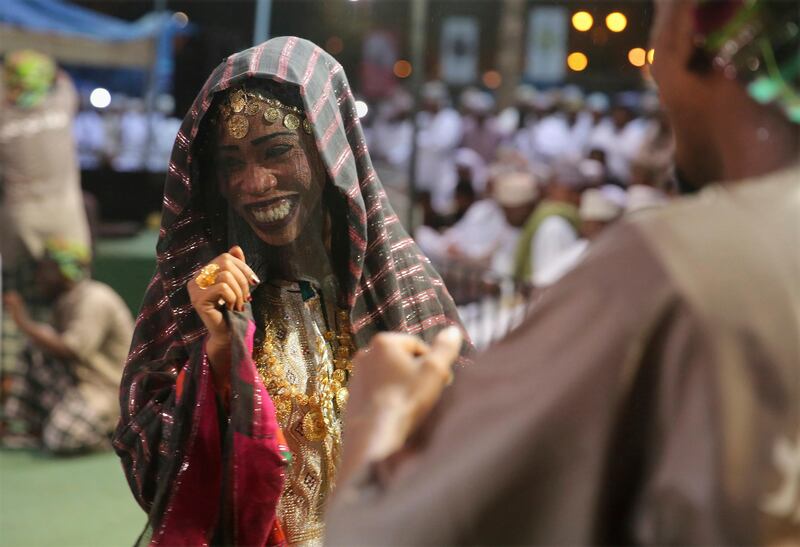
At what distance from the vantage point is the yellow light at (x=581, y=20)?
9141 mm

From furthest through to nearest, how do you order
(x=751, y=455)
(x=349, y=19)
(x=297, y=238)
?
(x=349, y=19), (x=297, y=238), (x=751, y=455)

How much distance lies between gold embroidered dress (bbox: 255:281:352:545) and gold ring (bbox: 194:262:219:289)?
229 millimetres

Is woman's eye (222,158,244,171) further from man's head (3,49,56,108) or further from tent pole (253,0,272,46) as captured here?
man's head (3,49,56,108)

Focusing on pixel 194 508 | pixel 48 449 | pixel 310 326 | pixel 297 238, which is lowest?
pixel 48 449

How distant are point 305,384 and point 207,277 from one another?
351 mm

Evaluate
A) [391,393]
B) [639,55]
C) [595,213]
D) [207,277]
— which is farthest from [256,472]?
[595,213]

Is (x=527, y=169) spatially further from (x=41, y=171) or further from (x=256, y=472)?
(x=256, y=472)

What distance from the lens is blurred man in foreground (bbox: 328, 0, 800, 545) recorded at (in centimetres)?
105

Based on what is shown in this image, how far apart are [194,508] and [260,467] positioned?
0.65ft

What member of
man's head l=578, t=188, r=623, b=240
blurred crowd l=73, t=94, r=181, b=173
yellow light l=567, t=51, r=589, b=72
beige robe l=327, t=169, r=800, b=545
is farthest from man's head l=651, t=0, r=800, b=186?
yellow light l=567, t=51, r=589, b=72

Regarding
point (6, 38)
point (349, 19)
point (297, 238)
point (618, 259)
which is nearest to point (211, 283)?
point (297, 238)

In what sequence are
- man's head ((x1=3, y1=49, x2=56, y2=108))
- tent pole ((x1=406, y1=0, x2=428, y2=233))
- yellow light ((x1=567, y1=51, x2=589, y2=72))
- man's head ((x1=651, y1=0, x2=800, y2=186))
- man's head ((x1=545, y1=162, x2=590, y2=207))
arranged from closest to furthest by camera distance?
1. man's head ((x1=651, y1=0, x2=800, y2=186))
2. tent pole ((x1=406, y1=0, x2=428, y2=233))
3. man's head ((x1=545, y1=162, x2=590, y2=207))
4. man's head ((x1=3, y1=49, x2=56, y2=108))
5. yellow light ((x1=567, y1=51, x2=589, y2=72))

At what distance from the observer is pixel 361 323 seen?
7.83ft

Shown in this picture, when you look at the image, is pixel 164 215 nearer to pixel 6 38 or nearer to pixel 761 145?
pixel 761 145
